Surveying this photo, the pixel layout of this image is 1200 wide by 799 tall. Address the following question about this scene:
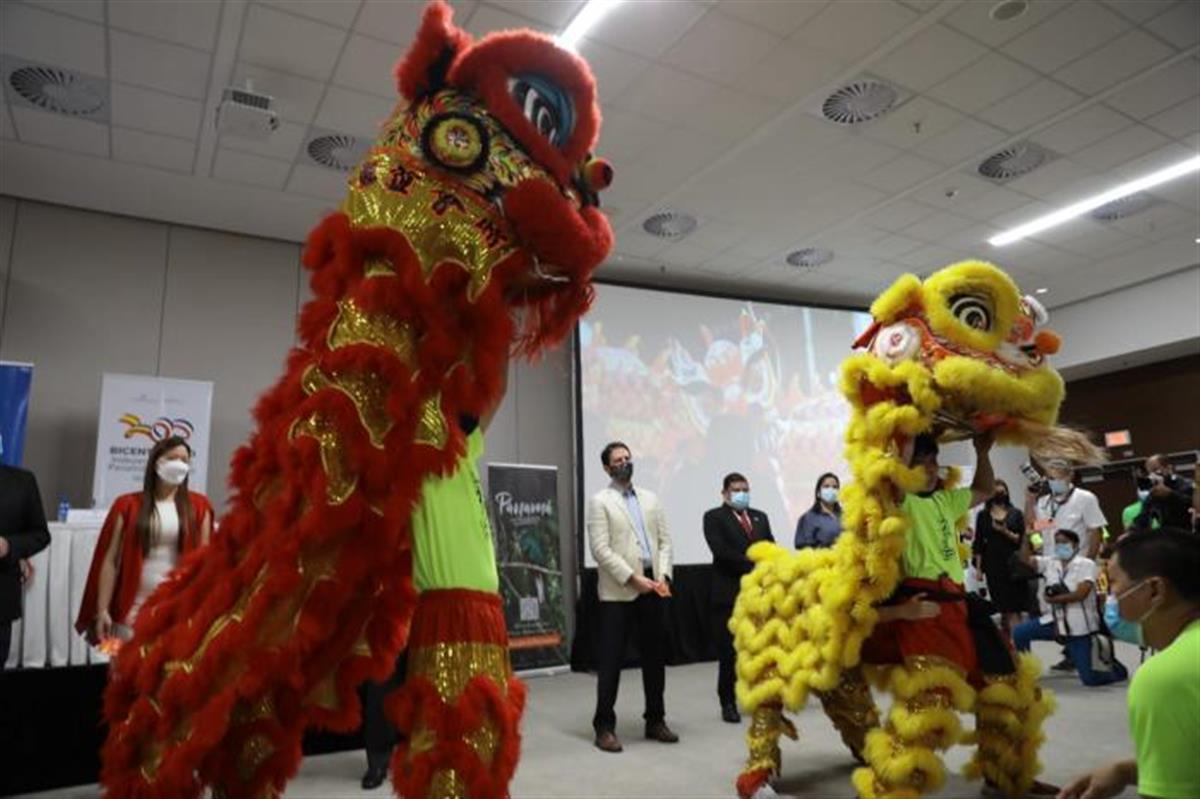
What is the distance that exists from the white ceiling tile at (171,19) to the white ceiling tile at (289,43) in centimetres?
16

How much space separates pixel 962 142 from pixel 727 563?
11.0 ft

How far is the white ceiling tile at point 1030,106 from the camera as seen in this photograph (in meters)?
4.86

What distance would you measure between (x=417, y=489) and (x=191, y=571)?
1.13 ft

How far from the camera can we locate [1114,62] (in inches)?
183

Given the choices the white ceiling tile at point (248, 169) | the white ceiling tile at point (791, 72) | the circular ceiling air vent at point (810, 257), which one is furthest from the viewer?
the circular ceiling air vent at point (810, 257)

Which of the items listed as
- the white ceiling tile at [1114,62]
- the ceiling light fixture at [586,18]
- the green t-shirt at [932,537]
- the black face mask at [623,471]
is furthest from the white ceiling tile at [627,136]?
the green t-shirt at [932,537]

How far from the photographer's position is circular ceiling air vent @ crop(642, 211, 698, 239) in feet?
20.9

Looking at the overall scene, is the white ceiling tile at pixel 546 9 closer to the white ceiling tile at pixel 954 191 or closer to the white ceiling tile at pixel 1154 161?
the white ceiling tile at pixel 954 191

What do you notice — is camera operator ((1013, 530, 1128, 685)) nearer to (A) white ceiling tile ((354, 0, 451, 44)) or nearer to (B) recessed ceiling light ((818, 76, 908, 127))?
(B) recessed ceiling light ((818, 76, 908, 127))

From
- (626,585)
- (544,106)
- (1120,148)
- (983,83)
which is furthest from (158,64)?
(1120,148)

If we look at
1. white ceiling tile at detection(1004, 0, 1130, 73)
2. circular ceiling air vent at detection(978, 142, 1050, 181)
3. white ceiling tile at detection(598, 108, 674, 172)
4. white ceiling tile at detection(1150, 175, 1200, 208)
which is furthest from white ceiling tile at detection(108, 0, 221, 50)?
white ceiling tile at detection(1150, 175, 1200, 208)

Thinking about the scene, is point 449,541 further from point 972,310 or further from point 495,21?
point 495,21

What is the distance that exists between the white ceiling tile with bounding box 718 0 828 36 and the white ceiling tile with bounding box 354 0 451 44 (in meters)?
1.30

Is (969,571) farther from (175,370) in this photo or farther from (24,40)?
(24,40)
